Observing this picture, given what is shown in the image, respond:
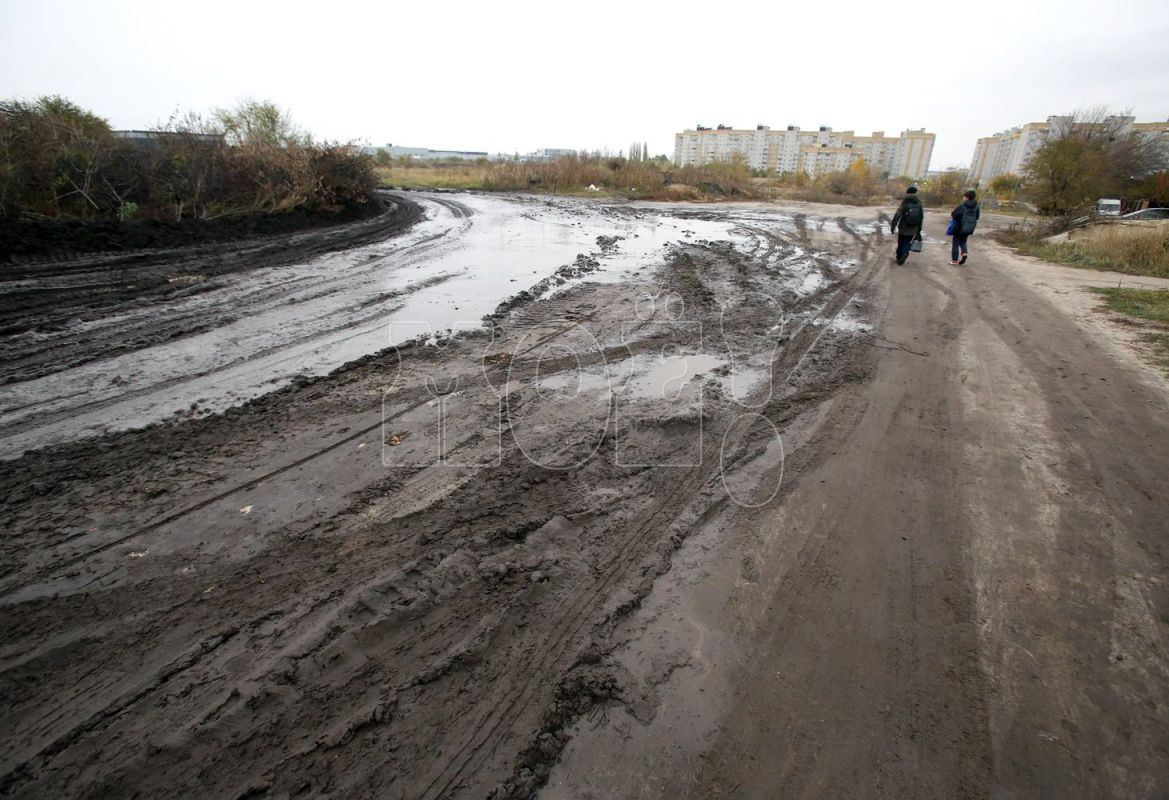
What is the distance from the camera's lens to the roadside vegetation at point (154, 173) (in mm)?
10383

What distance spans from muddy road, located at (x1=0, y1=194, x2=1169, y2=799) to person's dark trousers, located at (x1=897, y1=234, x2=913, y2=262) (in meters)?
6.04

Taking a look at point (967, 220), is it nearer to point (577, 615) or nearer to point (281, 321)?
point (577, 615)

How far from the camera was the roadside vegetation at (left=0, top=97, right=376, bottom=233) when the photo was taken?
10.4m

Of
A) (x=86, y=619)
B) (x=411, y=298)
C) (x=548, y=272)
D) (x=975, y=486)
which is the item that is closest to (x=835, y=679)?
(x=975, y=486)

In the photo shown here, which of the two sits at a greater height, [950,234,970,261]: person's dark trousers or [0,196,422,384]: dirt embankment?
[950,234,970,261]: person's dark trousers

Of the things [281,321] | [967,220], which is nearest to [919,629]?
[281,321]

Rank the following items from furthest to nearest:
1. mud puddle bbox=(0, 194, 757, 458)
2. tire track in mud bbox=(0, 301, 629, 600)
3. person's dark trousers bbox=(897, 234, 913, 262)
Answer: person's dark trousers bbox=(897, 234, 913, 262), mud puddle bbox=(0, 194, 757, 458), tire track in mud bbox=(0, 301, 629, 600)

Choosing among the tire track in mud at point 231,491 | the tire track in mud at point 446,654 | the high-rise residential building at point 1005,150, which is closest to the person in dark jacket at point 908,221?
the tire track in mud at point 231,491

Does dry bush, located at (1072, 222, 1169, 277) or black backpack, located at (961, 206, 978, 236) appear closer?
dry bush, located at (1072, 222, 1169, 277)

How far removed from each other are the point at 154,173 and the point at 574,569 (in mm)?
15516

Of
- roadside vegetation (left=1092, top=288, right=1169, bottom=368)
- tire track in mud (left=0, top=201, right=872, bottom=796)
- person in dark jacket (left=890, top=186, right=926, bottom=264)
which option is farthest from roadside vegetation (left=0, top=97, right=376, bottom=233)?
roadside vegetation (left=1092, top=288, right=1169, bottom=368)

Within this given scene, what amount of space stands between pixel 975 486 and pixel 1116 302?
8172 millimetres

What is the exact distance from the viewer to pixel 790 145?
12338 centimetres

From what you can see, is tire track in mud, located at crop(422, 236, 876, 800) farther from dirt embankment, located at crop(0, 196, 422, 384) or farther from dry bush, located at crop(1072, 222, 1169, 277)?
dry bush, located at crop(1072, 222, 1169, 277)
